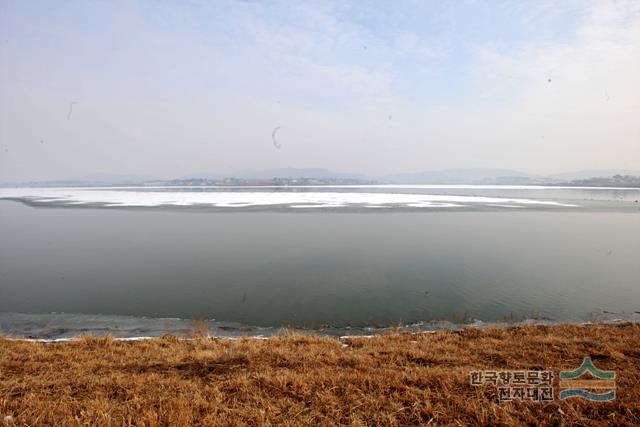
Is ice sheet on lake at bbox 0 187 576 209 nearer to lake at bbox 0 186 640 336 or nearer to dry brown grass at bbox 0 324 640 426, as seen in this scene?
lake at bbox 0 186 640 336

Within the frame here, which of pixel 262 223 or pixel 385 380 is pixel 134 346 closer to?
pixel 385 380

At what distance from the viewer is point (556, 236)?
19.5 metres

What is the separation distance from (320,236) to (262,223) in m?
7.02

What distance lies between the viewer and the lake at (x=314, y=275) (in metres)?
9.25

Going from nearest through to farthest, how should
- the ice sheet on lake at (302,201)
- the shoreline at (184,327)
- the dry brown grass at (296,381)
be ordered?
the dry brown grass at (296,381) < the shoreline at (184,327) < the ice sheet on lake at (302,201)

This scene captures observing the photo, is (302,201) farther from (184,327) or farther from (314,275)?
(184,327)

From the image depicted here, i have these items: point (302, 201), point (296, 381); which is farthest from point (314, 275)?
point (302, 201)

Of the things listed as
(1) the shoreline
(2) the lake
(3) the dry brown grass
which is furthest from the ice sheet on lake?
(3) the dry brown grass

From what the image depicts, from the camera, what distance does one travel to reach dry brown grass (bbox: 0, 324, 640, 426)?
11.8 ft

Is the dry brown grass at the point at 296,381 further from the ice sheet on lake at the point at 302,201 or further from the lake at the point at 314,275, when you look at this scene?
the ice sheet on lake at the point at 302,201

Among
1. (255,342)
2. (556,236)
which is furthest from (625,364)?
(556,236)

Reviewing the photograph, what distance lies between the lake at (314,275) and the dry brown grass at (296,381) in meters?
2.16

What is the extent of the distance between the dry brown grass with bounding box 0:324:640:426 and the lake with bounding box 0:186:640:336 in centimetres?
216

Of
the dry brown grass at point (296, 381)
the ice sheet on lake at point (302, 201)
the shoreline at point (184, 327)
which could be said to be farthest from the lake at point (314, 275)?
the ice sheet on lake at point (302, 201)
